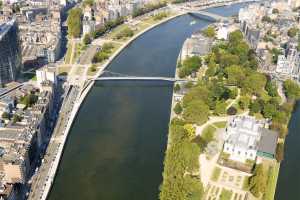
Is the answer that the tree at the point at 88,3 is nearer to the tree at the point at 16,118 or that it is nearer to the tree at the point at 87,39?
the tree at the point at 87,39

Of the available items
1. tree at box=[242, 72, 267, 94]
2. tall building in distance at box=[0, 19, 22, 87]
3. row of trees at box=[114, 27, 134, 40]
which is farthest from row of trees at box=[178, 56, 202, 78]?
tall building in distance at box=[0, 19, 22, 87]

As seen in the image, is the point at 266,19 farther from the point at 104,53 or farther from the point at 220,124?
the point at 220,124

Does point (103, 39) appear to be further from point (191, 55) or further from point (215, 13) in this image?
point (215, 13)

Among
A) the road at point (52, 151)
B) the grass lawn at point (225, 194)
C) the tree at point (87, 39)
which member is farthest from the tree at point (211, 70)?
the grass lawn at point (225, 194)

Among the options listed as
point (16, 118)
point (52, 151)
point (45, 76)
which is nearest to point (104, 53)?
point (45, 76)

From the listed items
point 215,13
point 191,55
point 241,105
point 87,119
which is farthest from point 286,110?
point 215,13

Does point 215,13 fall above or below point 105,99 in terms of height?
above
